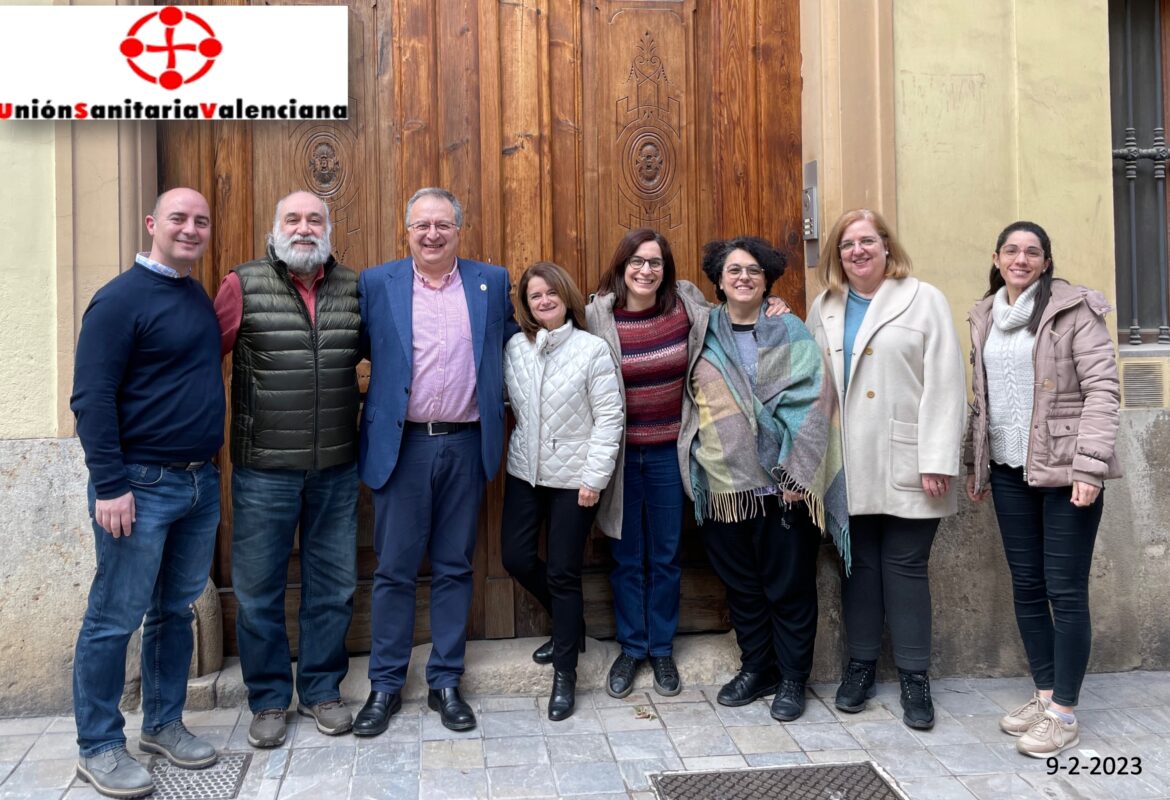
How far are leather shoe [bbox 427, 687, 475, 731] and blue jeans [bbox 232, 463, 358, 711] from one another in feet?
1.21

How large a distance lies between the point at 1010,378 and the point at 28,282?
12.1 feet

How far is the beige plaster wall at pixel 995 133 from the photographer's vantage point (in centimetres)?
412

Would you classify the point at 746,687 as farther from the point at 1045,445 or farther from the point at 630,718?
the point at 1045,445

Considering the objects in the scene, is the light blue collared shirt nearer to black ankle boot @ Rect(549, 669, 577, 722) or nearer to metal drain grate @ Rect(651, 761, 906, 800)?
black ankle boot @ Rect(549, 669, 577, 722)

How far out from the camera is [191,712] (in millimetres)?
3795

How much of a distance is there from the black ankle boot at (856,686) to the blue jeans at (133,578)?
8.06 feet

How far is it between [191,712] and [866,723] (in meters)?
2.59

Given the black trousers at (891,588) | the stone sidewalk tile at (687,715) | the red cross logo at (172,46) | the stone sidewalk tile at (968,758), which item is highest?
the red cross logo at (172,46)

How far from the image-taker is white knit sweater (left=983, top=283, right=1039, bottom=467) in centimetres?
351

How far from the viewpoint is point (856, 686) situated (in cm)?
383

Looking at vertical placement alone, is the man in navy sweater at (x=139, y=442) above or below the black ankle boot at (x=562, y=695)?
above

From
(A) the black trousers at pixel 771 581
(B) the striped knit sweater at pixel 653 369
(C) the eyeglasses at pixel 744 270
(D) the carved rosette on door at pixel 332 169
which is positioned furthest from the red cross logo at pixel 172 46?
(A) the black trousers at pixel 771 581

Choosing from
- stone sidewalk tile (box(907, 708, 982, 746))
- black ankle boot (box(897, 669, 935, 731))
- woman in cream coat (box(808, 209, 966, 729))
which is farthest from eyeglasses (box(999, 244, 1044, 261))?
stone sidewalk tile (box(907, 708, 982, 746))

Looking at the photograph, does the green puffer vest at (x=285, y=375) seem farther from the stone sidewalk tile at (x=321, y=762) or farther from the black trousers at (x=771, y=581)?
the black trousers at (x=771, y=581)
